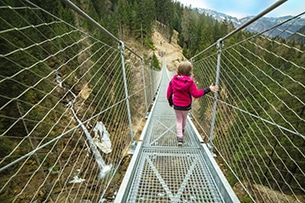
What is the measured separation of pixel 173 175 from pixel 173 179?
2.0 inches

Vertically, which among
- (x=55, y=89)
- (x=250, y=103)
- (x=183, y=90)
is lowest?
(x=55, y=89)

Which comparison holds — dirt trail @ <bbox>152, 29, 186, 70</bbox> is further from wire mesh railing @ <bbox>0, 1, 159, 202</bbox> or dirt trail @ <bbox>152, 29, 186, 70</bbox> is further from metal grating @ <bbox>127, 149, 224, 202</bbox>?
metal grating @ <bbox>127, 149, 224, 202</bbox>

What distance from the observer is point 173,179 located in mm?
1579

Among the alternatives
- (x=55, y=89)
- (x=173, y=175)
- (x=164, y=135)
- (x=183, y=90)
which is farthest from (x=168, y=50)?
(x=173, y=175)

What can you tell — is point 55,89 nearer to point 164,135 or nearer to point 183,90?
point 164,135

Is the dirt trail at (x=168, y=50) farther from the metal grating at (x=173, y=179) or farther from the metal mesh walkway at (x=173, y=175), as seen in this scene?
the metal grating at (x=173, y=179)

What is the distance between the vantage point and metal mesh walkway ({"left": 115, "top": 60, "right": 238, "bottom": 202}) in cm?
135

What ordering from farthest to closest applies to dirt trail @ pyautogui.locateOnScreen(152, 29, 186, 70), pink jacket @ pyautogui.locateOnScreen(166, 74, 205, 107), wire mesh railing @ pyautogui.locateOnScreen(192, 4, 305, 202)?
dirt trail @ pyautogui.locateOnScreen(152, 29, 186, 70) < pink jacket @ pyautogui.locateOnScreen(166, 74, 205, 107) < wire mesh railing @ pyautogui.locateOnScreen(192, 4, 305, 202)

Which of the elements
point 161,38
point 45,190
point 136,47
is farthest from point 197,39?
point 45,190

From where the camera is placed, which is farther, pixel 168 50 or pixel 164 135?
Result: pixel 168 50

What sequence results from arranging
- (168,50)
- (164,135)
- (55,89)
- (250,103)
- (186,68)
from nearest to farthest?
(250,103) → (186,68) → (164,135) → (55,89) → (168,50)

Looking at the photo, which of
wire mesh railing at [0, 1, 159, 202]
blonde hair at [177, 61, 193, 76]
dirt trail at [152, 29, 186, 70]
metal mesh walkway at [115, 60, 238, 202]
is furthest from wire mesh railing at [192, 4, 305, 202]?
dirt trail at [152, 29, 186, 70]

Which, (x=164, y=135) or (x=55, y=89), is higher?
(x=55, y=89)

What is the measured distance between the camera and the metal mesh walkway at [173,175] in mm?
1351
